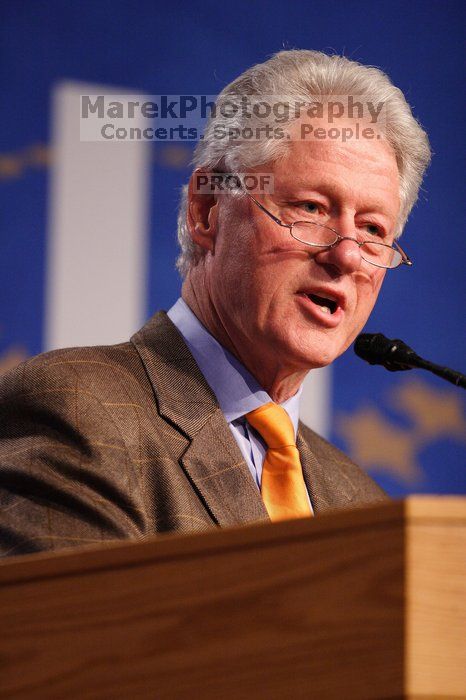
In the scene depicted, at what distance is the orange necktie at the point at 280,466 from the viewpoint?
181 centimetres

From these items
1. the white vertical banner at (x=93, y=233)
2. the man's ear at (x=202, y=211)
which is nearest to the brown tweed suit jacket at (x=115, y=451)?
the man's ear at (x=202, y=211)

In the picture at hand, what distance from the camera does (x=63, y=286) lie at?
8.09 ft

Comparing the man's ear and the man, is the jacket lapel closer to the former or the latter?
the man

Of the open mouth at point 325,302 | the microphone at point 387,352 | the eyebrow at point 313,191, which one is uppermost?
the eyebrow at point 313,191

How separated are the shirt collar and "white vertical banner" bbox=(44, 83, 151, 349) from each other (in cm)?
55

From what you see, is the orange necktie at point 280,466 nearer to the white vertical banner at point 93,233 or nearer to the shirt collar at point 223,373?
the shirt collar at point 223,373

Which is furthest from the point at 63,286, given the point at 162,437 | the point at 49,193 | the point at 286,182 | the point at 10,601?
the point at 10,601

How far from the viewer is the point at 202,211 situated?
6.80 feet

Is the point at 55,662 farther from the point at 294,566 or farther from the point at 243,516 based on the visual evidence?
the point at 243,516

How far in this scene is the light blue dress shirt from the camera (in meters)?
1.85

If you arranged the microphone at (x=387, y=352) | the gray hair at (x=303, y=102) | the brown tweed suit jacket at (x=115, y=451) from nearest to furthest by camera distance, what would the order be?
the brown tweed suit jacket at (x=115, y=451)
the microphone at (x=387, y=352)
the gray hair at (x=303, y=102)

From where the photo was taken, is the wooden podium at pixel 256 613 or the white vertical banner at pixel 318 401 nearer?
the wooden podium at pixel 256 613

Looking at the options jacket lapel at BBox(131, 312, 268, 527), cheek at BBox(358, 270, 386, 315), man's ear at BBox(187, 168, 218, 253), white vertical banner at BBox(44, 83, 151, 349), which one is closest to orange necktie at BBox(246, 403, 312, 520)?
jacket lapel at BBox(131, 312, 268, 527)

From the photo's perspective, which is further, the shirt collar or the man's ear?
the man's ear
